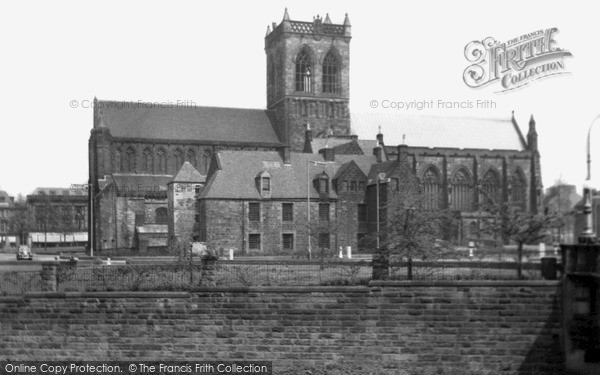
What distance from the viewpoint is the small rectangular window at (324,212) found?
57938mm

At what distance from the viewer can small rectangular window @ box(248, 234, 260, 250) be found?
185 feet

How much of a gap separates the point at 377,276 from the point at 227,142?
56004mm

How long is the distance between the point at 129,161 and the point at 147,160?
177 centimetres

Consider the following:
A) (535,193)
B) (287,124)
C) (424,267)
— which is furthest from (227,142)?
(424,267)

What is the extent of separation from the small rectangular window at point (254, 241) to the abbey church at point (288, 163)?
0.08 meters

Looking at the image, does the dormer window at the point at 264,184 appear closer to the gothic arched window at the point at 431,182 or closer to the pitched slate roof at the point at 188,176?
the pitched slate roof at the point at 188,176

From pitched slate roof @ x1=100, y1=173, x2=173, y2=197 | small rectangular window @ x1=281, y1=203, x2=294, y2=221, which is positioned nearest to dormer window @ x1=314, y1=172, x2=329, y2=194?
small rectangular window @ x1=281, y1=203, x2=294, y2=221

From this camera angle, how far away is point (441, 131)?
84875 millimetres

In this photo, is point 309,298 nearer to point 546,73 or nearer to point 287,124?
point 546,73

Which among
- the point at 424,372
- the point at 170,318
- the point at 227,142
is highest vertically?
the point at 227,142

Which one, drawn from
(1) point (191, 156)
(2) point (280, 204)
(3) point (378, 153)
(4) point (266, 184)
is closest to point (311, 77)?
(1) point (191, 156)

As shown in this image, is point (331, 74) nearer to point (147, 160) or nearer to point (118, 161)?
point (147, 160)

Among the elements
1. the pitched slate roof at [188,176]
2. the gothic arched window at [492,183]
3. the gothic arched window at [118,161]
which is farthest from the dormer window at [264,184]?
the gothic arched window at [492,183]

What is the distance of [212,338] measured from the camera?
20953mm
